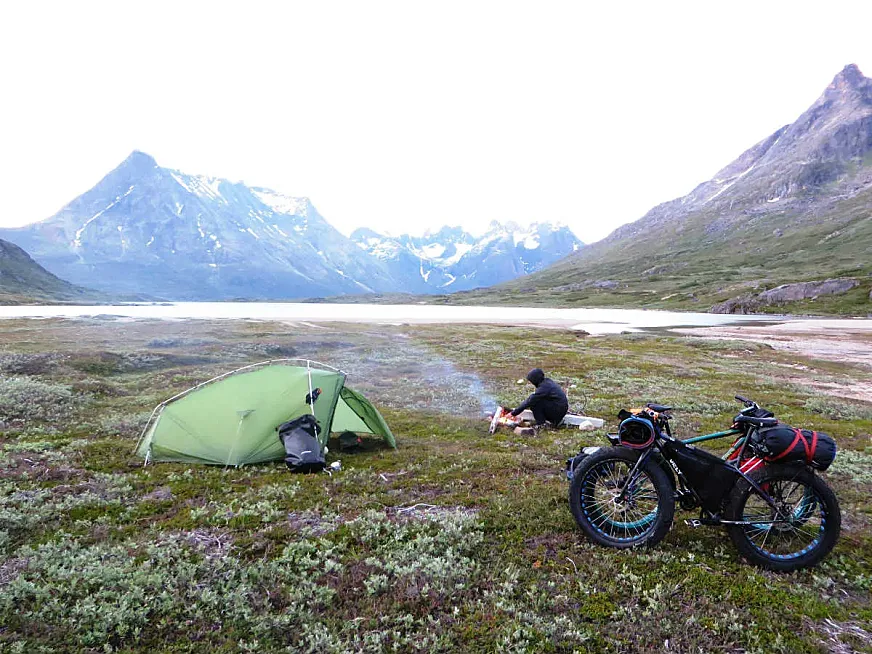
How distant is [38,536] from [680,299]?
20599cm

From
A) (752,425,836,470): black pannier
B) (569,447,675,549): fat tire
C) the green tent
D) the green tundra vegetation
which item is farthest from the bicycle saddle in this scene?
the green tent

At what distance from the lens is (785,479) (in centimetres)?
762

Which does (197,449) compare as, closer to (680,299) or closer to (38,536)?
(38,536)

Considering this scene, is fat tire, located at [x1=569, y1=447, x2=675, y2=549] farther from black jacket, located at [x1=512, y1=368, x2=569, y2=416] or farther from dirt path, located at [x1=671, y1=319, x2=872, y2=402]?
dirt path, located at [x1=671, y1=319, x2=872, y2=402]

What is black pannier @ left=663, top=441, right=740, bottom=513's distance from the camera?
26.5 ft

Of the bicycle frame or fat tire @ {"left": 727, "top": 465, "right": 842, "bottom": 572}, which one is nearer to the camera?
fat tire @ {"left": 727, "top": 465, "right": 842, "bottom": 572}

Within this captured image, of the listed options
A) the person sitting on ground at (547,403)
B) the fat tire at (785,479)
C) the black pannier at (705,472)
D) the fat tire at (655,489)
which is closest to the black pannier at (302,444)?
the fat tire at (655,489)

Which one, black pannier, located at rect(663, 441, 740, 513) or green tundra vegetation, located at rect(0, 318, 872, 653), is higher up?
black pannier, located at rect(663, 441, 740, 513)

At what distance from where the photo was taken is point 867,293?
436 ft

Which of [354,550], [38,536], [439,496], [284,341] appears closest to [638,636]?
[354,550]

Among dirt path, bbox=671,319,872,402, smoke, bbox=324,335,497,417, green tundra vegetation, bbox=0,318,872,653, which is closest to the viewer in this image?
green tundra vegetation, bbox=0,318,872,653

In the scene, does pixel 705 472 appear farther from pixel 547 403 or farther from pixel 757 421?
pixel 547 403

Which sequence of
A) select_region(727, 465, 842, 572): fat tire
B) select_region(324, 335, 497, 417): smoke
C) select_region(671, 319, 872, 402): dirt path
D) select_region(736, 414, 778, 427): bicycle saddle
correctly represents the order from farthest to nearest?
select_region(671, 319, 872, 402): dirt path
select_region(324, 335, 497, 417): smoke
select_region(736, 414, 778, 427): bicycle saddle
select_region(727, 465, 842, 572): fat tire

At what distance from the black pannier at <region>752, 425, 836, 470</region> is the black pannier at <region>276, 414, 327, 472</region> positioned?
10.9m
